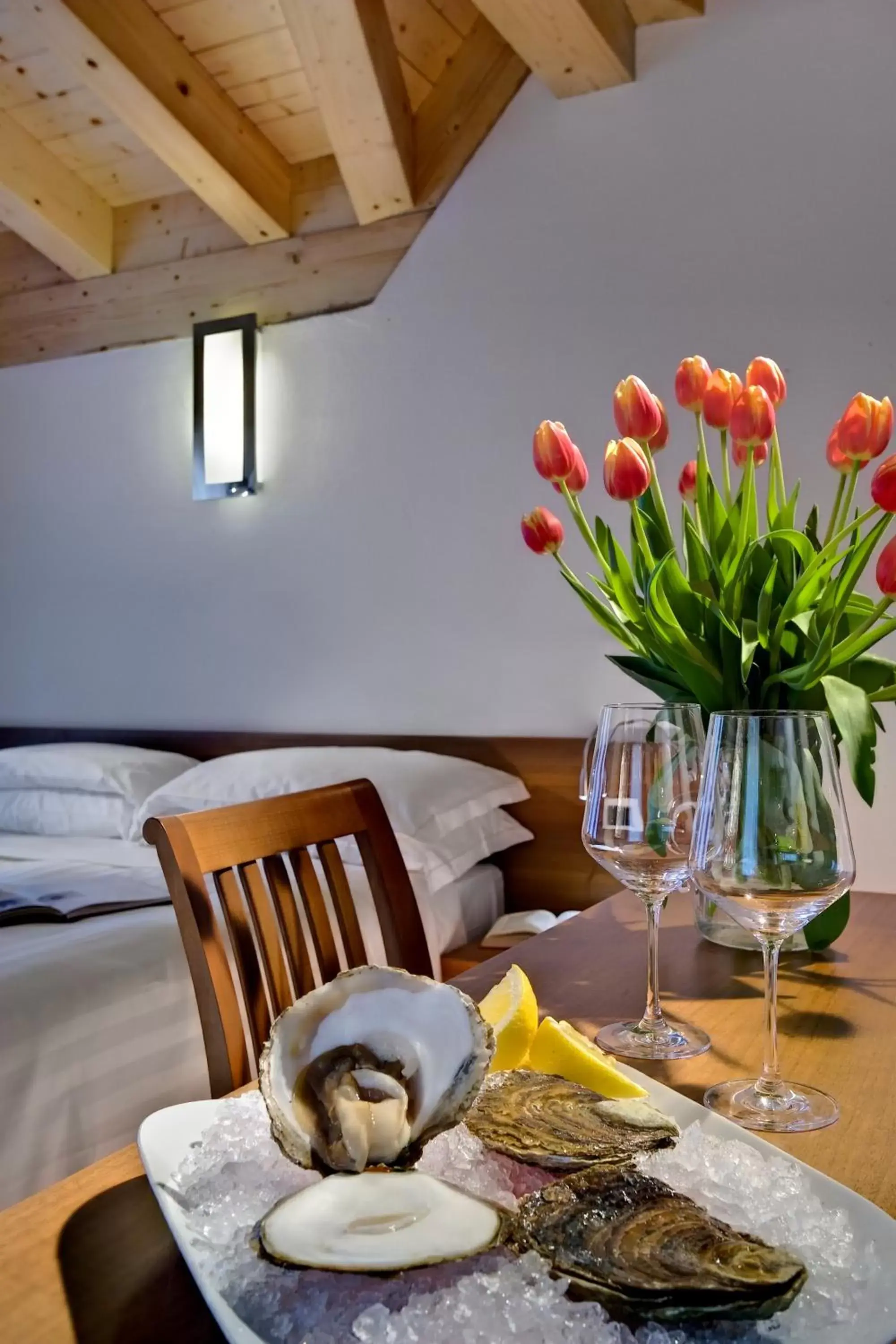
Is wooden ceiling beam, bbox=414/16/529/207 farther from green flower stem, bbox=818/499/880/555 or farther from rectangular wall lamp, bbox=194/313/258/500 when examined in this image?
green flower stem, bbox=818/499/880/555

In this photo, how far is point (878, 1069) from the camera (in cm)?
78

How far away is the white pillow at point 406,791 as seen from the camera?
2.08 m

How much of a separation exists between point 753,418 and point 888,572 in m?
0.22

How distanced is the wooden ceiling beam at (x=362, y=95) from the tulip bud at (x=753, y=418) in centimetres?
161

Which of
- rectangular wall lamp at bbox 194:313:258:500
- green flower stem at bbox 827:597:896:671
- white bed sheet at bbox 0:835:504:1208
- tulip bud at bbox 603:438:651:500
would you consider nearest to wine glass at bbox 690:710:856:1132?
green flower stem at bbox 827:597:896:671

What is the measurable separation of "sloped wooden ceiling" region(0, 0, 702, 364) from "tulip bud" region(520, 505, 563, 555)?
143 centimetres

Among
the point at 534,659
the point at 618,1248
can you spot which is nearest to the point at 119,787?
the point at 534,659

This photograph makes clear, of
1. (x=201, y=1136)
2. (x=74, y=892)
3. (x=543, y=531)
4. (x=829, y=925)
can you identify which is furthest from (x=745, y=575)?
(x=74, y=892)

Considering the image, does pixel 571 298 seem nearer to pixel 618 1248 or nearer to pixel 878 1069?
pixel 878 1069

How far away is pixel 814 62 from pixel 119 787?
2.21m

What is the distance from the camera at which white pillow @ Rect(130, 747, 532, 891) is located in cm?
208

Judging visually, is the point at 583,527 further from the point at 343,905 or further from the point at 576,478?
the point at 343,905

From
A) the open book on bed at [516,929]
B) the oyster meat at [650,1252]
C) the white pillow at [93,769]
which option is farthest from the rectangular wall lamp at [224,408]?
the oyster meat at [650,1252]

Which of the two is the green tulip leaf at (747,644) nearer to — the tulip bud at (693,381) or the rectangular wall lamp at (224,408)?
the tulip bud at (693,381)
